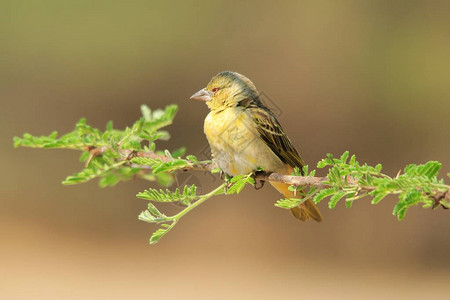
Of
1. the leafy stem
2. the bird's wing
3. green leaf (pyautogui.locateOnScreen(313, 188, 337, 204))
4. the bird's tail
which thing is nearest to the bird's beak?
the bird's wing

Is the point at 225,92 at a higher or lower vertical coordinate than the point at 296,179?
higher

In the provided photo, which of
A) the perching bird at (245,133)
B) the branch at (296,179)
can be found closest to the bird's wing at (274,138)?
the perching bird at (245,133)

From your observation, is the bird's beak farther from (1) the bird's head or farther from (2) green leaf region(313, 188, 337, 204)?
(2) green leaf region(313, 188, 337, 204)

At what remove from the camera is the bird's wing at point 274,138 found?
2020 millimetres

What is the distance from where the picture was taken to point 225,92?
6.73 feet

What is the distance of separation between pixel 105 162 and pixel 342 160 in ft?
2.64

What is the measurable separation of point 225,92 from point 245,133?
0.17m

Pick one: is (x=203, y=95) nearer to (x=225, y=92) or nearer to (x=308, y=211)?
(x=225, y=92)

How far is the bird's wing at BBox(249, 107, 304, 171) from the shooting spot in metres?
2.02

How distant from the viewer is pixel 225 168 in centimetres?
184

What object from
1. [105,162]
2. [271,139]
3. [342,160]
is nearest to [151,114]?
[105,162]

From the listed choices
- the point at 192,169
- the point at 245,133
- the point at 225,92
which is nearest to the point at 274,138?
the point at 245,133

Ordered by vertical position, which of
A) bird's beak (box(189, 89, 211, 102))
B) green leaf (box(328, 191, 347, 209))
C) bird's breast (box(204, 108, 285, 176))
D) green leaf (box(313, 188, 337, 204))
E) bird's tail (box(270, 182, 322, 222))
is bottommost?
green leaf (box(328, 191, 347, 209))

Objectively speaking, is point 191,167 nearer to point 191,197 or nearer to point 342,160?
point 191,197
